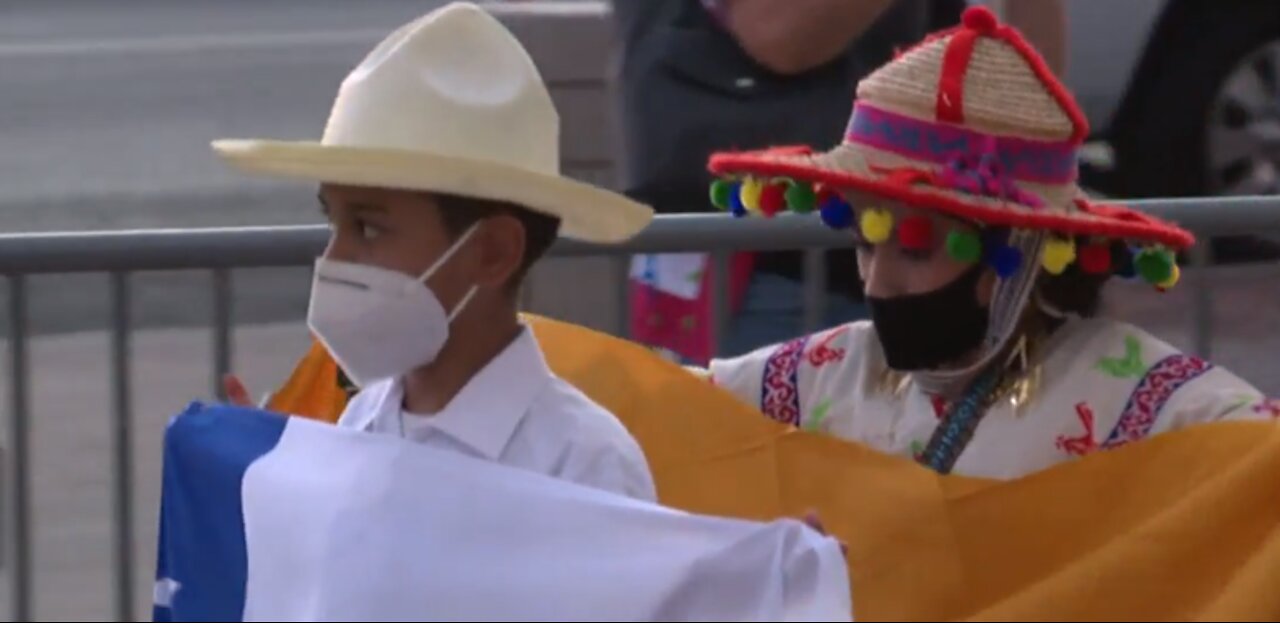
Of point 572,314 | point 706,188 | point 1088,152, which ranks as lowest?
point 1088,152

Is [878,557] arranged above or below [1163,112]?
above

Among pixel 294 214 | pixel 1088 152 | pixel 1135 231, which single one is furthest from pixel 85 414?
pixel 294 214

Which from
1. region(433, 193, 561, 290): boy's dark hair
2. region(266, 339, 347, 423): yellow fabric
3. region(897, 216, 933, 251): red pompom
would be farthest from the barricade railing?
region(433, 193, 561, 290): boy's dark hair

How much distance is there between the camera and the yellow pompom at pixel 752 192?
3875 mm

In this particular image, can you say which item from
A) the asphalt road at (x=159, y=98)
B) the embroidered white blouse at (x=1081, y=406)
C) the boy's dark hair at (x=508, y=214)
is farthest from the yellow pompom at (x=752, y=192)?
the asphalt road at (x=159, y=98)

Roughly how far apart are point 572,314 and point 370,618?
6.19 ft

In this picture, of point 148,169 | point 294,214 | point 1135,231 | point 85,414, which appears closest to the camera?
point 1135,231

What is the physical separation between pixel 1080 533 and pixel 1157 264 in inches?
16.4

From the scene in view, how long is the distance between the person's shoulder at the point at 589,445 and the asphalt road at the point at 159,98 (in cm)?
778

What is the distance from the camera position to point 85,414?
639 cm

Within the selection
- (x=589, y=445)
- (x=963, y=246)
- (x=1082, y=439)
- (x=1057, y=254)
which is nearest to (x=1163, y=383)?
(x=1082, y=439)

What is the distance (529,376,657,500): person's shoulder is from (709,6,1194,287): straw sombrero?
50cm

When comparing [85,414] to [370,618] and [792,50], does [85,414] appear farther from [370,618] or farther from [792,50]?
[370,618]

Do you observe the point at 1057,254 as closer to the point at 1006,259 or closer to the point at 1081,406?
the point at 1006,259
